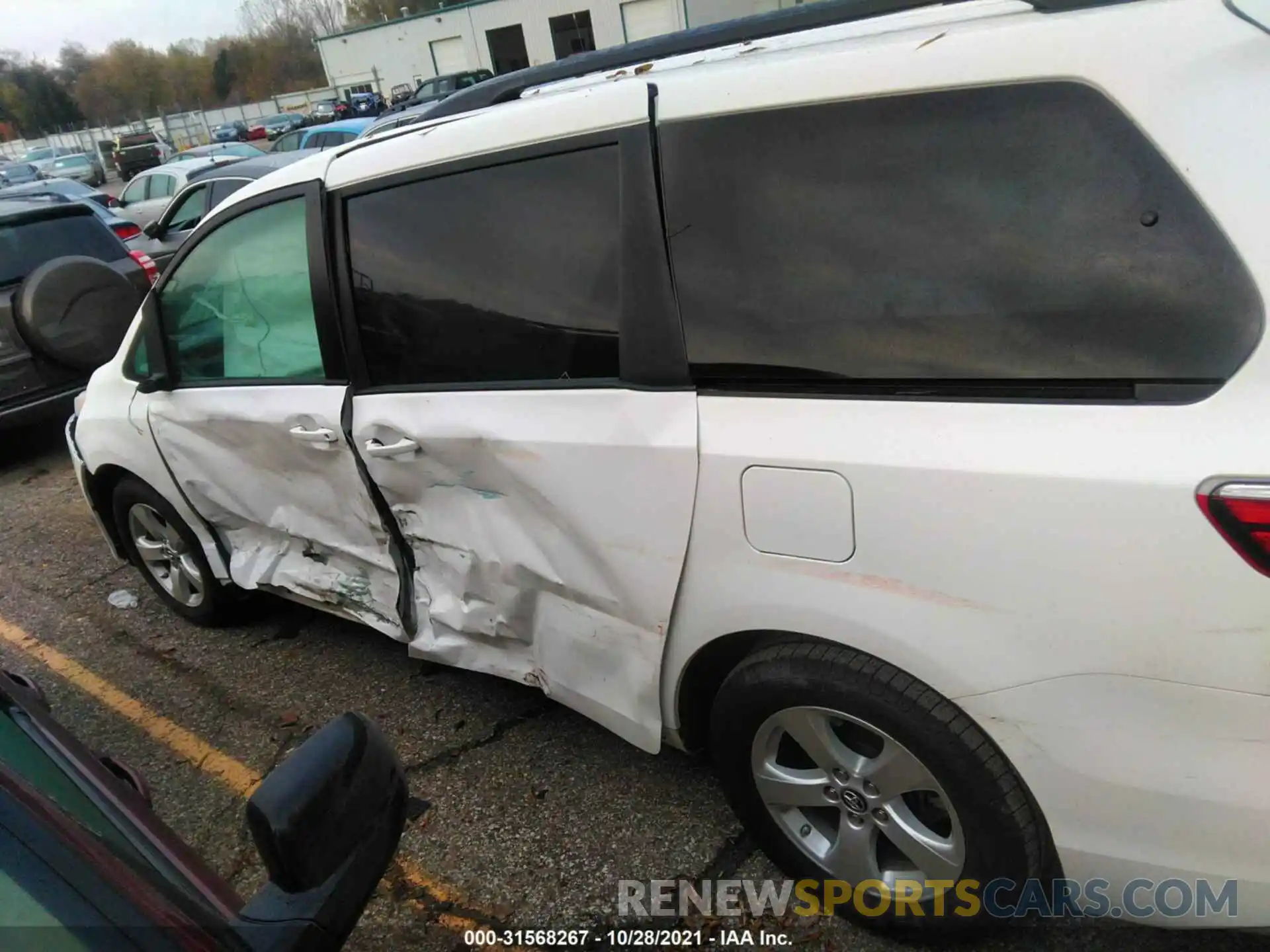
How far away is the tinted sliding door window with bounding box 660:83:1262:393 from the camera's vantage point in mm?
1390

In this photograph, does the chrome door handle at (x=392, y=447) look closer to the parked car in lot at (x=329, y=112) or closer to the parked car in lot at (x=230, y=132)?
the parked car in lot at (x=329, y=112)

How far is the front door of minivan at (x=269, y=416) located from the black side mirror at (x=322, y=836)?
4.58ft

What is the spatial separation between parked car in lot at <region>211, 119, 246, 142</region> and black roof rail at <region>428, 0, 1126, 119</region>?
45.2 m

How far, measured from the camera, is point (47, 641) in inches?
160

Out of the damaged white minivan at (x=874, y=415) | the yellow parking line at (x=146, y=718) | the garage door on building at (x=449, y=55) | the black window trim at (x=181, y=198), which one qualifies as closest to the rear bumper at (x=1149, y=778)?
the damaged white minivan at (x=874, y=415)

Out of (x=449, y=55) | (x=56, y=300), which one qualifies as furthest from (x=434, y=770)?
(x=449, y=55)

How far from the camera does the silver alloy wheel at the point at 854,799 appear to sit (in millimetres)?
1814

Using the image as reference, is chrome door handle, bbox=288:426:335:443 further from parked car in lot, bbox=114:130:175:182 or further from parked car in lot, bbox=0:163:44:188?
parked car in lot, bbox=114:130:175:182

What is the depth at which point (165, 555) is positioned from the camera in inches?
150

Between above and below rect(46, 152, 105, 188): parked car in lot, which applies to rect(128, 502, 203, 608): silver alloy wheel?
above

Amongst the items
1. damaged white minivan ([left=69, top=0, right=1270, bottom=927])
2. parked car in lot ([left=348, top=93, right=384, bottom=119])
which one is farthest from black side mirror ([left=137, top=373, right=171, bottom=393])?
parked car in lot ([left=348, top=93, right=384, bottom=119])

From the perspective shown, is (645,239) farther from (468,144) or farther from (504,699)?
(504,699)

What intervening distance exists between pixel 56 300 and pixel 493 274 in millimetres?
4161

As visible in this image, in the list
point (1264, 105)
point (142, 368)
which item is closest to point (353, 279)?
point (142, 368)
